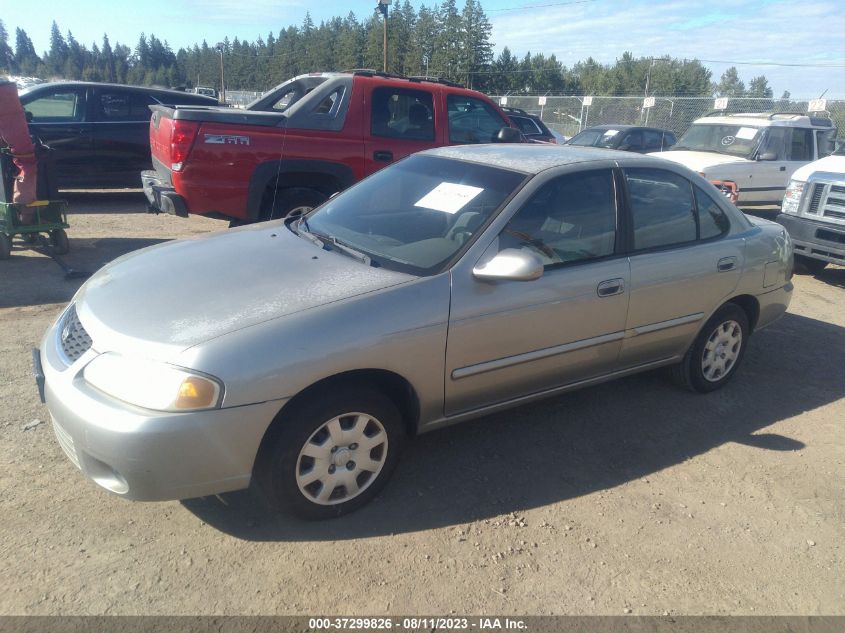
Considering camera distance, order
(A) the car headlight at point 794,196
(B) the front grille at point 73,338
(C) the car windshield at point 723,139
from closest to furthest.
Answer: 1. (B) the front grille at point 73,338
2. (A) the car headlight at point 794,196
3. (C) the car windshield at point 723,139

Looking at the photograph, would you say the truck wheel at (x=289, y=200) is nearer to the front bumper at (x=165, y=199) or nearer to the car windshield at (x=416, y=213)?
the front bumper at (x=165, y=199)

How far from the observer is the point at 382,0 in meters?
17.9

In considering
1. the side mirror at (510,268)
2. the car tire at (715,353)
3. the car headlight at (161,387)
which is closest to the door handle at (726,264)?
the car tire at (715,353)

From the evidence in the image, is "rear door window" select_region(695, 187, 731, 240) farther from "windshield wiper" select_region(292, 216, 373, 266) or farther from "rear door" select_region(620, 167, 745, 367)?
"windshield wiper" select_region(292, 216, 373, 266)

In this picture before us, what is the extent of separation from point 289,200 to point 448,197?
135 inches

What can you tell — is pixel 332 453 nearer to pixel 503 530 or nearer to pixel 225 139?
pixel 503 530

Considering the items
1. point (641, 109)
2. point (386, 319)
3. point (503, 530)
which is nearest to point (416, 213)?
point (386, 319)

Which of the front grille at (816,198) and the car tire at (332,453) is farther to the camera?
the front grille at (816,198)

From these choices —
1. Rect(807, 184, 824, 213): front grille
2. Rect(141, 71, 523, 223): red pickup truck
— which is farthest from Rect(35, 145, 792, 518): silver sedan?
Rect(807, 184, 824, 213): front grille

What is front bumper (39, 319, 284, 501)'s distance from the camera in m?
2.58

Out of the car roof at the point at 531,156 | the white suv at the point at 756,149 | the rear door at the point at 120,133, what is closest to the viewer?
the car roof at the point at 531,156

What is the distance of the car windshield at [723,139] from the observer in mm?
10945

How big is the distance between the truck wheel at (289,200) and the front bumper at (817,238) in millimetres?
5482

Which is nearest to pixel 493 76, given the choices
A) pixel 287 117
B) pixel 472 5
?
pixel 472 5
